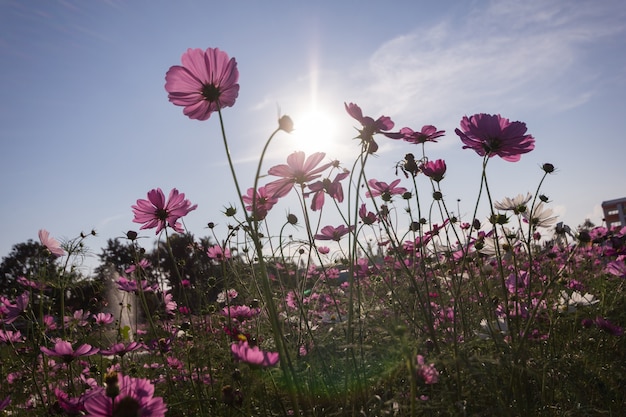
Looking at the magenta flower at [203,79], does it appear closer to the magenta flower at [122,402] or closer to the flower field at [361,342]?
the flower field at [361,342]

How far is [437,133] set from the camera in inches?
65.5

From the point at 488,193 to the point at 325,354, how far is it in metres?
1.12

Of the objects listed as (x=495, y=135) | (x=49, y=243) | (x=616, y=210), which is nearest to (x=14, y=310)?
(x=49, y=243)

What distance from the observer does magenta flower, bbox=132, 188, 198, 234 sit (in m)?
1.55

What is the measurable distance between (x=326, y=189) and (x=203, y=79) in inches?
22.7

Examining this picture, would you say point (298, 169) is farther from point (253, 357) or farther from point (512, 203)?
point (512, 203)

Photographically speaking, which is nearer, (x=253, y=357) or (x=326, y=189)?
(x=253, y=357)

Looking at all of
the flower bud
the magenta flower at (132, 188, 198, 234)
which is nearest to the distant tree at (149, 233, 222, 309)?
the magenta flower at (132, 188, 198, 234)

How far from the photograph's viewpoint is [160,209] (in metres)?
1.57

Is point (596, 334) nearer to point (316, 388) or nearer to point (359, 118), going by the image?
Result: point (316, 388)

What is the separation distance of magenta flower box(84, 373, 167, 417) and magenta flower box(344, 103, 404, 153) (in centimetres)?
84

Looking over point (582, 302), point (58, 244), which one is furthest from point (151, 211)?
point (582, 302)

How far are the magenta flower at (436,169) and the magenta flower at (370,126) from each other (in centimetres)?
28

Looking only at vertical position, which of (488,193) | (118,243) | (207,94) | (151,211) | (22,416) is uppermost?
(118,243)
